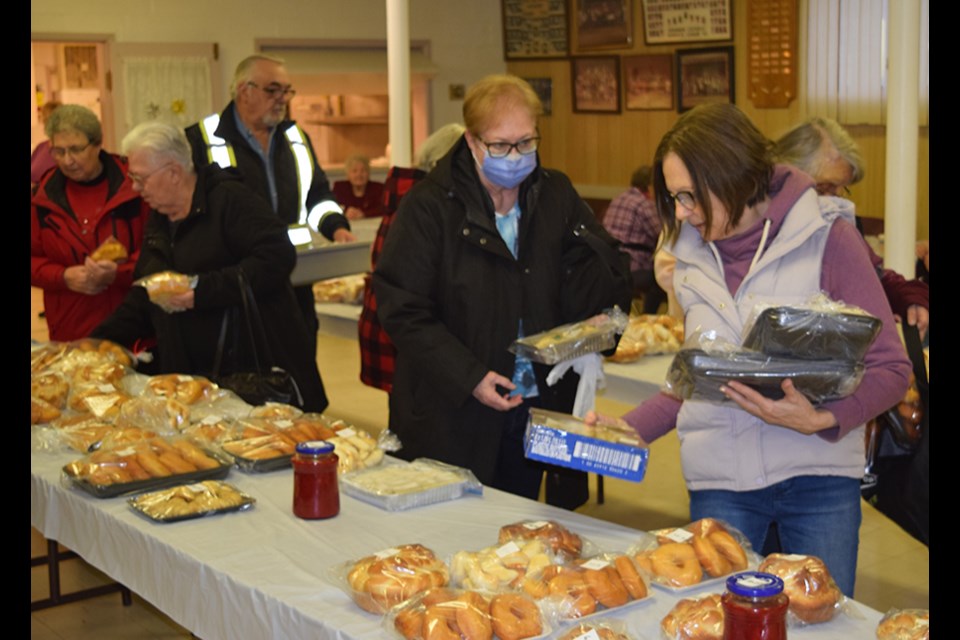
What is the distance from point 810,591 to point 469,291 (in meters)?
1.35

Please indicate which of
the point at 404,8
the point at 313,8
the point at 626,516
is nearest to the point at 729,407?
the point at 626,516

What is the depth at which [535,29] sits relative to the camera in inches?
508

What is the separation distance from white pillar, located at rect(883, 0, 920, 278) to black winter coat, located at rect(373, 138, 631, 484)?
2.33 m

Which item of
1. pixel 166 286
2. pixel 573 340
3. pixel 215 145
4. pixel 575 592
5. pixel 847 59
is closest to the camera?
pixel 575 592

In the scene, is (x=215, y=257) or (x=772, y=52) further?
(x=772, y=52)

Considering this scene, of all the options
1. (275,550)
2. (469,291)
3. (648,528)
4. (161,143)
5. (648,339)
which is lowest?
(648,528)

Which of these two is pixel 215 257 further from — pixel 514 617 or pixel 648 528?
pixel 514 617

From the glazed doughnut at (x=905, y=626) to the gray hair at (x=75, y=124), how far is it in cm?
357

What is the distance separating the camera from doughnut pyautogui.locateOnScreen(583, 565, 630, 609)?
6.78 feet

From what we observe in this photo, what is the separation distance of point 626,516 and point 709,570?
9.89ft

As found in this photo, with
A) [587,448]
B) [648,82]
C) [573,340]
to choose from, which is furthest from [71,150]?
[648,82]

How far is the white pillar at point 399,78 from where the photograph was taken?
5.44 meters

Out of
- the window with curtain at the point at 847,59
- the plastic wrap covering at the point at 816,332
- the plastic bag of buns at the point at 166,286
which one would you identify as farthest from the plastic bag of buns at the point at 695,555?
the window with curtain at the point at 847,59

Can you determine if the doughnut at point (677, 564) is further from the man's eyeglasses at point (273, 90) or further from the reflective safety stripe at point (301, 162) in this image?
the man's eyeglasses at point (273, 90)
